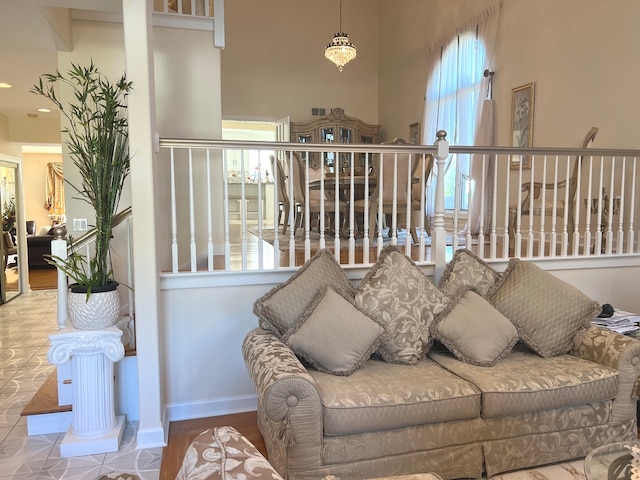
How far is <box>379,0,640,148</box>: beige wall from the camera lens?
410cm

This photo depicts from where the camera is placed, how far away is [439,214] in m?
3.16

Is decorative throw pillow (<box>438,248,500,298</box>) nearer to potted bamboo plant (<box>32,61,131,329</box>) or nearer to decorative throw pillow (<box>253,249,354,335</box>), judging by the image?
decorative throw pillow (<box>253,249,354,335</box>)

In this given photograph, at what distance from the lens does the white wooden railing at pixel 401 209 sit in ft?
9.49

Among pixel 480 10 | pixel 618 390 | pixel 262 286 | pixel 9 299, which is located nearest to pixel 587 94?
pixel 480 10

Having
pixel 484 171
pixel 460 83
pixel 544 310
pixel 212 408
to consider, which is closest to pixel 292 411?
pixel 212 408

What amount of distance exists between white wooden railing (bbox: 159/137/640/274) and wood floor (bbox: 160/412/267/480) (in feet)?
3.11

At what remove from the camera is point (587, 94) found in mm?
4508

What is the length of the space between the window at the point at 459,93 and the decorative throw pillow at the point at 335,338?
13.4ft

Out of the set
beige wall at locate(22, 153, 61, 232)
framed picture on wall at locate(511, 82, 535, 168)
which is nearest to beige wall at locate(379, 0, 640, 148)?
framed picture on wall at locate(511, 82, 535, 168)

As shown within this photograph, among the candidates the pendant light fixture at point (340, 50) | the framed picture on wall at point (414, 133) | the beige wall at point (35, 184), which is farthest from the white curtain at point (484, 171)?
the beige wall at point (35, 184)

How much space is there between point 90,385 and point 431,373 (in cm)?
185

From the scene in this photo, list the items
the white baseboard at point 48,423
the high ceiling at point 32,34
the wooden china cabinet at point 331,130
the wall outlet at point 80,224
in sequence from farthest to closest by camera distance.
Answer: the wooden china cabinet at point 331,130 → the wall outlet at point 80,224 → the high ceiling at point 32,34 → the white baseboard at point 48,423

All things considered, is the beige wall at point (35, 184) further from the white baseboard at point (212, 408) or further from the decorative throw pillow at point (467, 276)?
the decorative throw pillow at point (467, 276)

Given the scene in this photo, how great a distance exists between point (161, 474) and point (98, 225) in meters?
1.35
